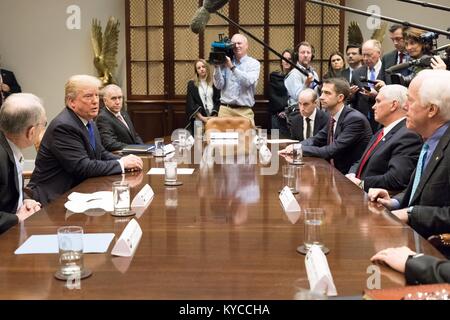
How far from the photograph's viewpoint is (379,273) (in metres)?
1.43

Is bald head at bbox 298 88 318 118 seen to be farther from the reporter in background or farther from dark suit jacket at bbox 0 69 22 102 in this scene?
dark suit jacket at bbox 0 69 22 102

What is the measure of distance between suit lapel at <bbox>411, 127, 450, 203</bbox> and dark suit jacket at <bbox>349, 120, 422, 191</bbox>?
1.96 ft

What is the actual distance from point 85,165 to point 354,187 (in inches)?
56.7

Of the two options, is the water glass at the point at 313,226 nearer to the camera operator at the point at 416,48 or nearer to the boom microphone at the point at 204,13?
the boom microphone at the point at 204,13

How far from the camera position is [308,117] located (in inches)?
188

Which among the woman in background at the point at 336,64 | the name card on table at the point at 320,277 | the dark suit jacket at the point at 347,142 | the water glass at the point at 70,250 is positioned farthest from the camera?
the woman in background at the point at 336,64

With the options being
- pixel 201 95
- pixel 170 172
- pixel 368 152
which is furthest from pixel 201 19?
pixel 201 95

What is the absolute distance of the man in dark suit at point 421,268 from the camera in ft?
4.46

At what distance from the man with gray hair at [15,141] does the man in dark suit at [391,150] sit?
5.72 feet

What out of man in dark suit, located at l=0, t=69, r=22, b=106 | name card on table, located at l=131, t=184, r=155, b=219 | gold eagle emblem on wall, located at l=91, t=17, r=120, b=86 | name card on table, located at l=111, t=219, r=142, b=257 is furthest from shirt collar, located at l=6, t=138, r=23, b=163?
man in dark suit, located at l=0, t=69, r=22, b=106

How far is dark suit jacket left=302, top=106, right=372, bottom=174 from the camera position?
3832 millimetres

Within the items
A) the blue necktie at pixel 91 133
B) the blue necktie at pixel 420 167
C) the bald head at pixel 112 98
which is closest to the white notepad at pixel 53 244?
the blue necktie at pixel 420 167
